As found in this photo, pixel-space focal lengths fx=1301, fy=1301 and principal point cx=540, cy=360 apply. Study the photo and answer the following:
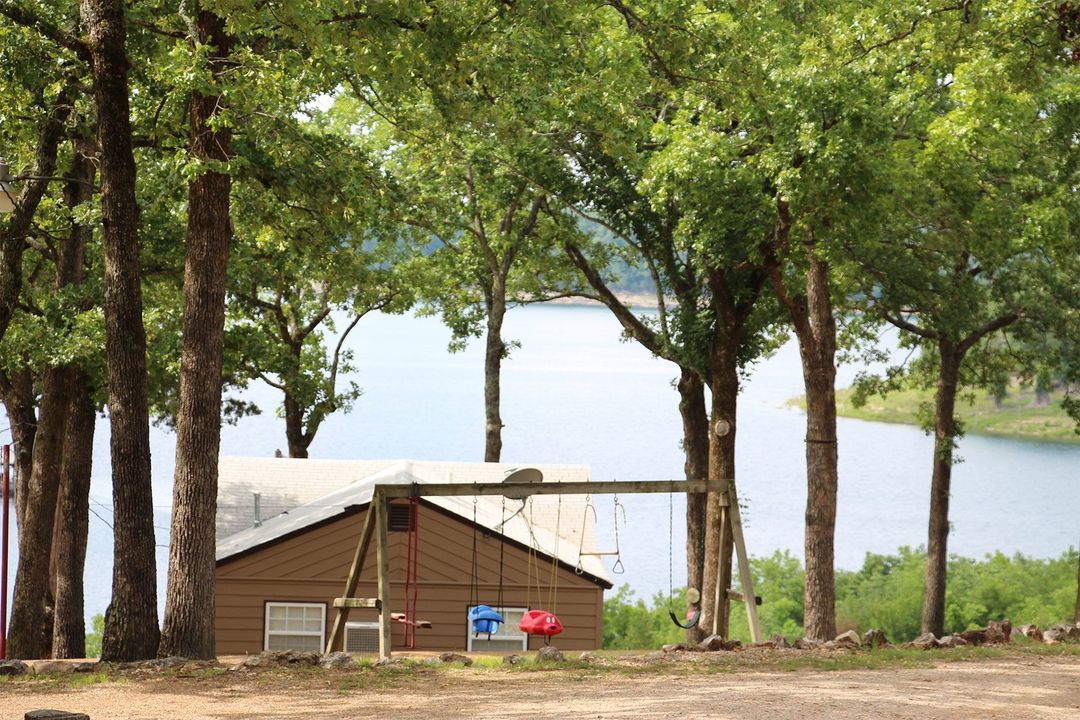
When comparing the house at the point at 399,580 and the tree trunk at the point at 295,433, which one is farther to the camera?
the tree trunk at the point at 295,433

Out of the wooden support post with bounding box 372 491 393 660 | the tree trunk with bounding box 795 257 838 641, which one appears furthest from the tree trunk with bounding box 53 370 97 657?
the tree trunk with bounding box 795 257 838 641

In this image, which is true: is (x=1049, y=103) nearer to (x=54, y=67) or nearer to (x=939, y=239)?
(x=939, y=239)

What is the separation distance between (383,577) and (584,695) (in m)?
3.09

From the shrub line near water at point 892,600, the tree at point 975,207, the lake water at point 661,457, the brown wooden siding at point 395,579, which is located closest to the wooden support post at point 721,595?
the tree at point 975,207

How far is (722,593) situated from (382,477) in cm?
934

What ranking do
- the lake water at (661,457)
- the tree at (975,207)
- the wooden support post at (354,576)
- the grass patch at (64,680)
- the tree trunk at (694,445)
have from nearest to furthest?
the grass patch at (64,680) < the wooden support post at (354,576) < the tree at (975,207) < the tree trunk at (694,445) < the lake water at (661,457)

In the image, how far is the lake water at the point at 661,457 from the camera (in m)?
56.6

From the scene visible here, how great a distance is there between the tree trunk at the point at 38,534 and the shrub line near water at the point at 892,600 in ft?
61.6

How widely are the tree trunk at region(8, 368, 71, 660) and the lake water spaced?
721 inches

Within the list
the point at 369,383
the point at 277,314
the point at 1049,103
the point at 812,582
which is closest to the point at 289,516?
the point at 277,314

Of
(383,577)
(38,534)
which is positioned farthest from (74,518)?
(383,577)

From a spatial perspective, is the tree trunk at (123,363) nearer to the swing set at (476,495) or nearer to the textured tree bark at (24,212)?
the swing set at (476,495)

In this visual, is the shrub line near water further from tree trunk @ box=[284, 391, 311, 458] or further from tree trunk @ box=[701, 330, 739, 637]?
tree trunk @ box=[701, 330, 739, 637]

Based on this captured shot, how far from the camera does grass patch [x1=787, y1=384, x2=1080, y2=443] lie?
83.2 meters
